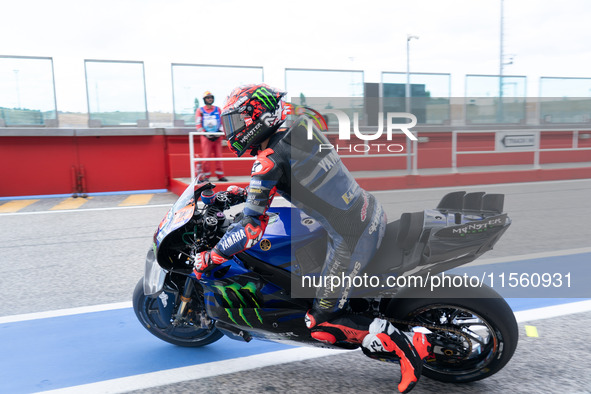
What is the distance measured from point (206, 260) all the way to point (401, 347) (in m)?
1.18

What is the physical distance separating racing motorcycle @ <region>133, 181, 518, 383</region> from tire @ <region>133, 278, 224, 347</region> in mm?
233

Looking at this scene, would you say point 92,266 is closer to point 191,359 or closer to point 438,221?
point 191,359

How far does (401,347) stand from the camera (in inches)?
102

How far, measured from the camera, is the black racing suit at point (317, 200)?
259 cm

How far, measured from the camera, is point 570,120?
13367 millimetres

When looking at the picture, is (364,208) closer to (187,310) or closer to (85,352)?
(187,310)

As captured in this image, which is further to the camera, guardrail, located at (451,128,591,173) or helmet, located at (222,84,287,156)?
guardrail, located at (451,128,591,173)

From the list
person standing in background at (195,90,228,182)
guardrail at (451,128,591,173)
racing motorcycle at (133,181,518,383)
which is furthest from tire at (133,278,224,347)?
person standing in background at (195,90,228,182)

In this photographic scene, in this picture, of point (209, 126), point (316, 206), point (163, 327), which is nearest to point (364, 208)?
point (316, 206)

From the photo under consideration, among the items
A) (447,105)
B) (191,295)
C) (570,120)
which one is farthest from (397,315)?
(570,120)

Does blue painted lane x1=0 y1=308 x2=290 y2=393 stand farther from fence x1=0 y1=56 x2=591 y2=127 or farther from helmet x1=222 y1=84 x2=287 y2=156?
fence x1=0 y1=56 x2=591 y2=127

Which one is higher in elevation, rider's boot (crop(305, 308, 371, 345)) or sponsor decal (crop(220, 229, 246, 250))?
sponsor decal (crop(220, 229, 246, 250))

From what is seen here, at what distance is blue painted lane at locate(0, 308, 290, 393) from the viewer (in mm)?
3066

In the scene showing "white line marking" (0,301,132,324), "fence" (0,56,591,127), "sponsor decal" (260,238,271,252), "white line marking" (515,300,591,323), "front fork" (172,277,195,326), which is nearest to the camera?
"sponsor decal" (260,238,271,252)
